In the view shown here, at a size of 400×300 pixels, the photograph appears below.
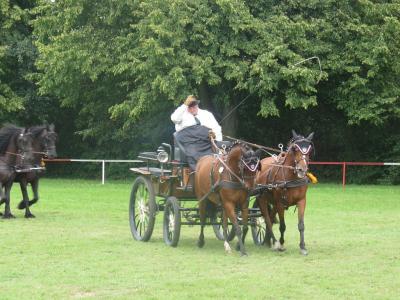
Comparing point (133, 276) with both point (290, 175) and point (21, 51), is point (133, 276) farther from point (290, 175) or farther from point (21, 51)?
point (21, 51)

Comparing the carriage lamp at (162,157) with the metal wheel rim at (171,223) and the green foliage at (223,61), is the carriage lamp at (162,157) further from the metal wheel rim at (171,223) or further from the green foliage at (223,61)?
the green foliage at (223,61)

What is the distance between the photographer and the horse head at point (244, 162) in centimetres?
1148

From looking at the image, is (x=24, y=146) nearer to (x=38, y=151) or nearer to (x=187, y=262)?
(x=38, y=151)

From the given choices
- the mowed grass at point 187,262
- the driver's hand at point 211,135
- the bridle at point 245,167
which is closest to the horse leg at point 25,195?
the mowed grass at point 187,262

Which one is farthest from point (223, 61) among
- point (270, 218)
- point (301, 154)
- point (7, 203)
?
point (301, 154)

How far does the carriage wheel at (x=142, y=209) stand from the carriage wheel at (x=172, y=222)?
26 centimetres

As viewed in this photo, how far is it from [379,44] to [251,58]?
431 cm

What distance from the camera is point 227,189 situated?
1165 centimetres

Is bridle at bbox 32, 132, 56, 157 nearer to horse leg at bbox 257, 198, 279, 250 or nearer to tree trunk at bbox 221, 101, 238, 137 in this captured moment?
horse leg at bbox 257, 198, 279, 250

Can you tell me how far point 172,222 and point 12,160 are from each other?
18.2ft

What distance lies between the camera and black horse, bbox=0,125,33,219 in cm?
1680

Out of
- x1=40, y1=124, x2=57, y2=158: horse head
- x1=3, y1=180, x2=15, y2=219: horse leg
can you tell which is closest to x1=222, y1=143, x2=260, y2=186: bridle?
x1=40, y1=124, x2=57, y2=158: horse head

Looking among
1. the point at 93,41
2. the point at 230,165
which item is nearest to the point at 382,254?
the point at 230,165

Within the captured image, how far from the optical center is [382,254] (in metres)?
Answer: 11.6
